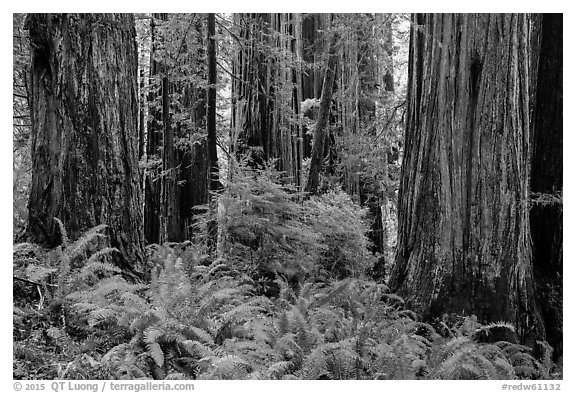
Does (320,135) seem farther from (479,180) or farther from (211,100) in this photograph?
(479,180)

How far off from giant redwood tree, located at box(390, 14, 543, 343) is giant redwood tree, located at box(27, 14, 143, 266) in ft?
10.9

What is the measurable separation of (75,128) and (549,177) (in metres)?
5.54

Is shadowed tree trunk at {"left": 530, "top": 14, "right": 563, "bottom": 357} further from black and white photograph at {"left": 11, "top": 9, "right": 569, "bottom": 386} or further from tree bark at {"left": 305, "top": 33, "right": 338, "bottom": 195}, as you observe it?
tree bark at {"left": 305, "top": 33, "right": 338, "bottom": 195}

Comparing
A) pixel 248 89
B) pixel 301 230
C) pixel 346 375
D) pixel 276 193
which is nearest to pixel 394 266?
pixel 301 230

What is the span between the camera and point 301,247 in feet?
22.1

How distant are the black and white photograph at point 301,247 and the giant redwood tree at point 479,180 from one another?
0.07ft

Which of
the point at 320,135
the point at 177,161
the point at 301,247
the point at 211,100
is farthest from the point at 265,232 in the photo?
the point at 177,161

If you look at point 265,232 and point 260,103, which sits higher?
point 260,103

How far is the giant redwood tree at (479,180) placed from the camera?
5.47 meters

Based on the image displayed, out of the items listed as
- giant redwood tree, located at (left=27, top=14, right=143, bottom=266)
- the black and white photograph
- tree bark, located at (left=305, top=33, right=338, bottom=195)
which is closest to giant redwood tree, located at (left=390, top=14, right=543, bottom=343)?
the black and white photograph

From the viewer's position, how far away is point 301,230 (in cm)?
655

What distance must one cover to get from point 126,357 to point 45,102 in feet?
9.32

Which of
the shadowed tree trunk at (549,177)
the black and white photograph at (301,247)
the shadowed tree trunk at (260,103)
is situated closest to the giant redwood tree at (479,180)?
the black and white photograph at (301,247)
